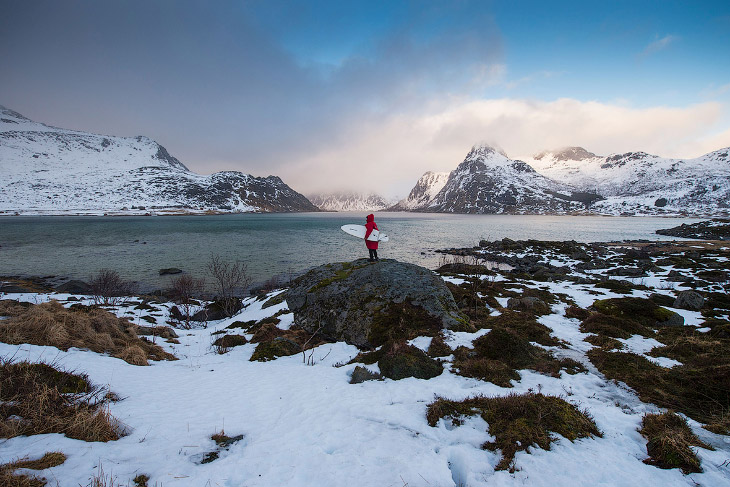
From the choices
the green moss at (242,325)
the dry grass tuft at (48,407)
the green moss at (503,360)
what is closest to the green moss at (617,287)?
the green moss at (503,360)

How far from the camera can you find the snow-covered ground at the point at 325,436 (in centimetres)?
473

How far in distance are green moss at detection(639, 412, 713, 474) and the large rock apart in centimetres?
729

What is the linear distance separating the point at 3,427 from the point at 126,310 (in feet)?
72.7

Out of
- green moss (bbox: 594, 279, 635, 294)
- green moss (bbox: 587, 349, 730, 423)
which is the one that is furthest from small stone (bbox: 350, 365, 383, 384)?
green moss (bbox: 594, 279, 635, 294)

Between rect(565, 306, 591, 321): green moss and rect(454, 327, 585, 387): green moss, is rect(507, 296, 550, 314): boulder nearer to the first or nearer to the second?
rect(565, 306, 591, 321): green moss

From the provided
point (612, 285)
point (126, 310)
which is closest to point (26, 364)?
point (126, 310)

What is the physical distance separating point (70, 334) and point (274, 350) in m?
7.31

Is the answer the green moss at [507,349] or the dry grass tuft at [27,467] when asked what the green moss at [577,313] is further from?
the dry grass tuft at [27,467]

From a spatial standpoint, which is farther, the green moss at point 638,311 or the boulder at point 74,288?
the boulder at point 74,288

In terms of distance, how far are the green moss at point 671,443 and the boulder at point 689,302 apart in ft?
49.8

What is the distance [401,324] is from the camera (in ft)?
42.7

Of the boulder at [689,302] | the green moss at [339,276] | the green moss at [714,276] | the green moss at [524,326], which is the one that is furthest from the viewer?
the green moss at [714,276]

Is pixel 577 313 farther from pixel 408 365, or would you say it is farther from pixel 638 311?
pixel 408 365

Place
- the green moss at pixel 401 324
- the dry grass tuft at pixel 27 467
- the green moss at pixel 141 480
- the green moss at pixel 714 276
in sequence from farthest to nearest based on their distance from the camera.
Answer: the green moss at pixel 714 276
the green moss at pixel 401 324
the green moss at pixel 141 480
the dry grass tuft at pixel 27 467
